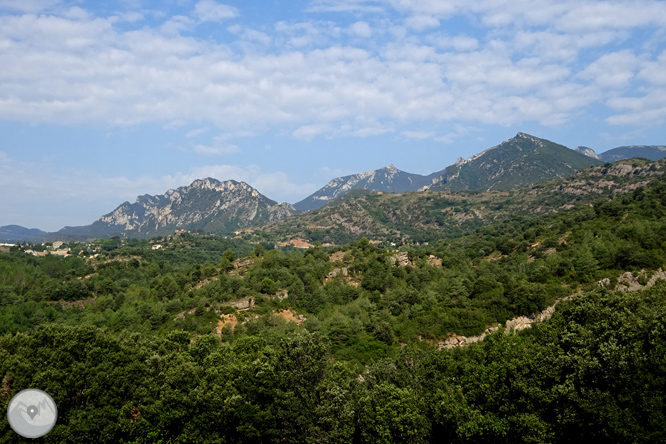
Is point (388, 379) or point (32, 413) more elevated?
point (32, 413)

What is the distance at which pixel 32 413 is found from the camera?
24125mm

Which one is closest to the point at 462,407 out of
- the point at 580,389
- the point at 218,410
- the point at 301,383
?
the point at 580,389

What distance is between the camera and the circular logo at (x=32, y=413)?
23344 millimetres

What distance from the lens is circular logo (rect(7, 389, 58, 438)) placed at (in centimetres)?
2334

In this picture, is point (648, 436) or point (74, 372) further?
point (74, 372)

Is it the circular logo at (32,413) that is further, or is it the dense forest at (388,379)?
the circular logo at (32,413)

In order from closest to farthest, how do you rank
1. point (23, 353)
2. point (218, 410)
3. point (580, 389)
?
point (580, 389)
point (218, 410)
point (23, 353)

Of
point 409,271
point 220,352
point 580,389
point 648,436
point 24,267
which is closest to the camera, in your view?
point 648,436

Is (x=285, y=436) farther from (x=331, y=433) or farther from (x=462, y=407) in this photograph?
(x=462, y=407)

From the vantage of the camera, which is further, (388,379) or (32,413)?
(388,379)

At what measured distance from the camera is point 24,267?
367 feet

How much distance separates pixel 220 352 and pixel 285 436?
10541 millimetres

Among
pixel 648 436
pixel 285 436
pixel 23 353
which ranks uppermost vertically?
pixel 23 353

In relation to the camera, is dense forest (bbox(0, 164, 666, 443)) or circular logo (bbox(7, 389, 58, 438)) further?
circular logo (bbox(7, 389, 58, 438))
